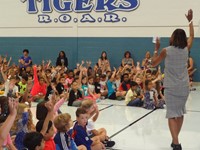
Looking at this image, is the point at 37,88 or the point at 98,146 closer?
the point at 98,146

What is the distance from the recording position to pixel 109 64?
12195 millimetres

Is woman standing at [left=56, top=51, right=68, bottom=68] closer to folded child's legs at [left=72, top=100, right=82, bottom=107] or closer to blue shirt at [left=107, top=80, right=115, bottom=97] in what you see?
blue shirt at [left=107, top=80, right=115, bottom=97]

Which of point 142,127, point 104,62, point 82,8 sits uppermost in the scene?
point 82,8

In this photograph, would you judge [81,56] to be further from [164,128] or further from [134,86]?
[164,128]

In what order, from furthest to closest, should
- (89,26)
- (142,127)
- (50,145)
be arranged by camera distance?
(89,26) < (142,127) < (50,145)

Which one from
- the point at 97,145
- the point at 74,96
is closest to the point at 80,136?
the point at 97,145

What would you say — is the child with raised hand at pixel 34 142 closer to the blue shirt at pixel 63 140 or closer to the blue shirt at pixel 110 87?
the blue shirt at pixel 63 140

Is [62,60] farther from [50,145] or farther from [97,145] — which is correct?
[50,145]

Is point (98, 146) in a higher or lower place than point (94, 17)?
lower

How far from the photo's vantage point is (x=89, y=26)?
12805 millimetres

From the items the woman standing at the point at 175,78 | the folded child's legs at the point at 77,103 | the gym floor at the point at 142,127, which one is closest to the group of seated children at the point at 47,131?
the gym floor at the point at 142,127

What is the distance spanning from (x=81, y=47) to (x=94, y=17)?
46.4 inches

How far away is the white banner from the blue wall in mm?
203

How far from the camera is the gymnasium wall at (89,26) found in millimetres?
11758
